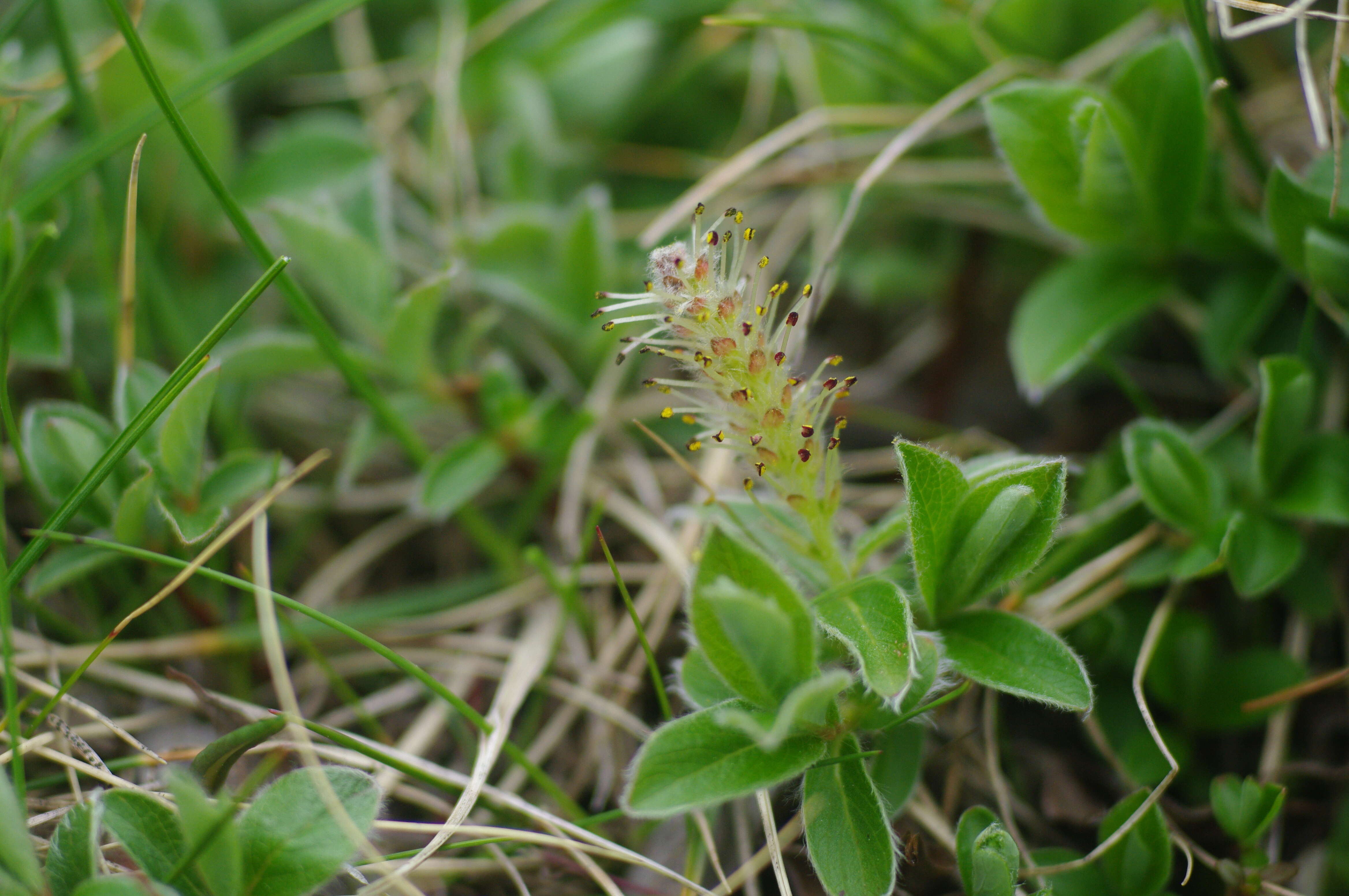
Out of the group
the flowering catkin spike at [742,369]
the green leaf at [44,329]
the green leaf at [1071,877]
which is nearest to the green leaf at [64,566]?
the green leaf at [44,329]

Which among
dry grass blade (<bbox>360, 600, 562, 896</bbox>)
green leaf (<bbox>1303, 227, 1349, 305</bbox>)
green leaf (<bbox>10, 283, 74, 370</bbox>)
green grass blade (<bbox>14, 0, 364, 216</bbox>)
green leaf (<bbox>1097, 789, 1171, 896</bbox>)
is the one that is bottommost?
green leaf (<bbox>1097, 789, 1171, 896</bbox>)

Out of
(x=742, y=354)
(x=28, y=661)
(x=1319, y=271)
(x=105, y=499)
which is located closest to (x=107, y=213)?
(x=105, y=499)

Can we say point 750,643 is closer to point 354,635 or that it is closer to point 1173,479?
point 354,635

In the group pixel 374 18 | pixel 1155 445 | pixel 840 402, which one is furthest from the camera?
pixel 374 18

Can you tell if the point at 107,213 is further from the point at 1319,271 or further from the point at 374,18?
the point at 1319,271

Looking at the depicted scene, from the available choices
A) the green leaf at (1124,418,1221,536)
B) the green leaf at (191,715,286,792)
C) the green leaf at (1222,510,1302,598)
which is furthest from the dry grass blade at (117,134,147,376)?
the green leaf at (1222,510,1302,598)

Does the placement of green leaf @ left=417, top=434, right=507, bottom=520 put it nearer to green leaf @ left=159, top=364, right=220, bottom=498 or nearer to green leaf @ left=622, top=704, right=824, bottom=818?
green leaf @ left=159, top=364, right=220, bottom=498

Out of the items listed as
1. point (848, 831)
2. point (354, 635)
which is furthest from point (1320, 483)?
point (354, 635)

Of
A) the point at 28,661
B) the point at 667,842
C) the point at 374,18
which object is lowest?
the point at 667,842
